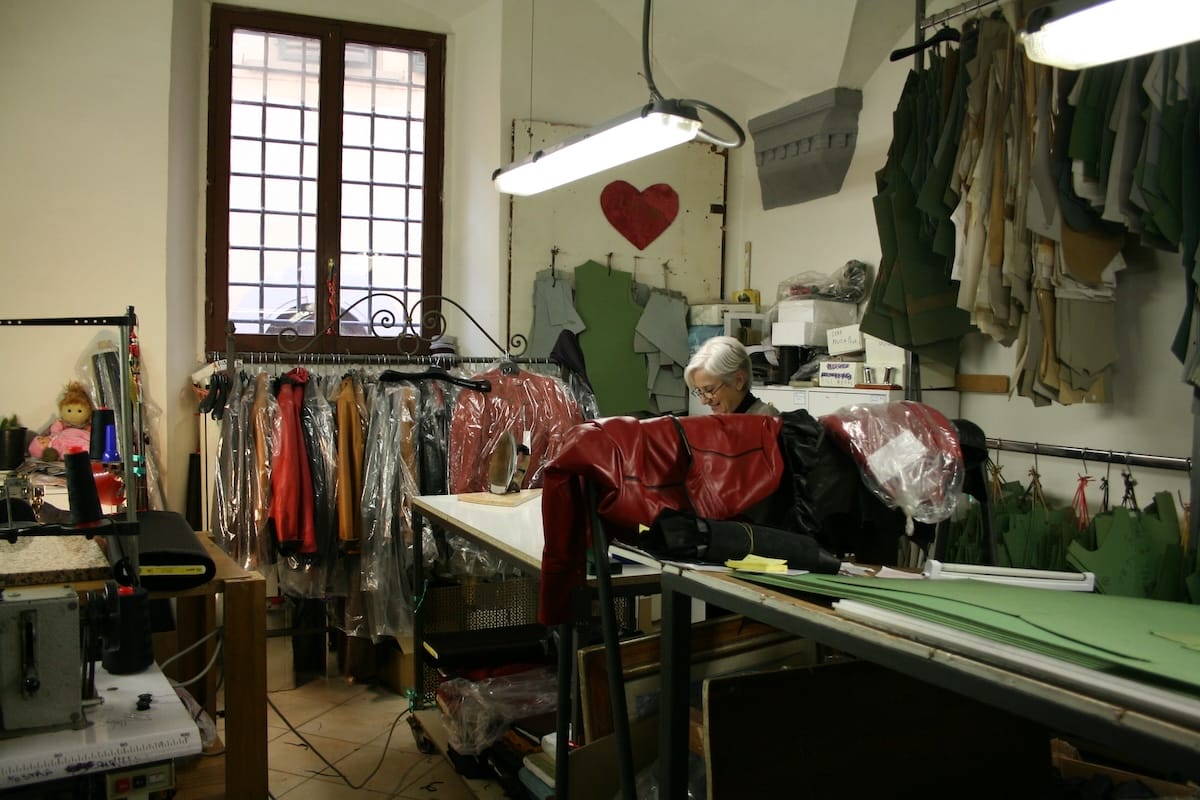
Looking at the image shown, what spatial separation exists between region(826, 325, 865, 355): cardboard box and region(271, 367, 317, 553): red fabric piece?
7.47ft

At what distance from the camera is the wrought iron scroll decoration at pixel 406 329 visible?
4777 millimetres

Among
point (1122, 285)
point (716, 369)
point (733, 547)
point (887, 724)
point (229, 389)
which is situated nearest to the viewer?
point (733, 547)

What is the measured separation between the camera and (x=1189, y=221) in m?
2.48

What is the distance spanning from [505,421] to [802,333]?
4.69ft

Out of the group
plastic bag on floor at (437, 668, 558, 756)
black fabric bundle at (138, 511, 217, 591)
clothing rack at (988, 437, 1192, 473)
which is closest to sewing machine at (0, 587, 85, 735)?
black fabric bundle at (138, 511, 217, 591)

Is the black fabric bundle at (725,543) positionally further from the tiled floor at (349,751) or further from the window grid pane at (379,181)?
the window grid pane at (379,181)

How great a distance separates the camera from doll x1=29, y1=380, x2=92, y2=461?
3.85m

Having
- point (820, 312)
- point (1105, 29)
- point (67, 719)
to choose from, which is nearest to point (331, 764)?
point (67, 719)

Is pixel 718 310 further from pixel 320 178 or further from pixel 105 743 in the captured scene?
pixel 105 743

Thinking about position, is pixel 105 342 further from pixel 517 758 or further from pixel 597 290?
pixel 517 758

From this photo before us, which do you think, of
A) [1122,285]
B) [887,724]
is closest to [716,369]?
[1122,285]

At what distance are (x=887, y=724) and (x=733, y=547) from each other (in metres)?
0.49

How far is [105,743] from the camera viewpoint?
56.7 inches

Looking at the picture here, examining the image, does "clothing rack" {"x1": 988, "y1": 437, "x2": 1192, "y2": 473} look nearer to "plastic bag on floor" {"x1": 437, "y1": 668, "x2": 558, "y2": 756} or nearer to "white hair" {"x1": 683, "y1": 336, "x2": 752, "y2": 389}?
"white hair" {"x1": 683, "y1": 336, "x2": 752, "y2": 389}
